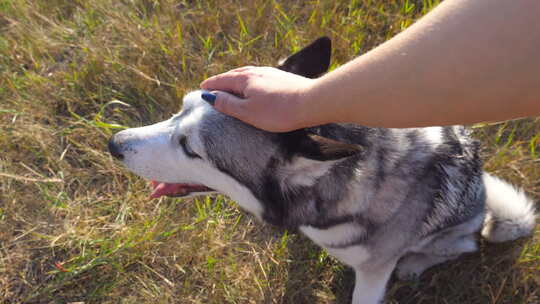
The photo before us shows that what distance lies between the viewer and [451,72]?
1235mm

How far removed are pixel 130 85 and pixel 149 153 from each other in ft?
5.08

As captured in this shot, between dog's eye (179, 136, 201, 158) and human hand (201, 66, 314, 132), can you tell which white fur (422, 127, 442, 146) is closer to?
human hand (201, 66, 314, 132)

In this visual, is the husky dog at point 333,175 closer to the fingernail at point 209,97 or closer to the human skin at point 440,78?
the fingernail at point 209,97

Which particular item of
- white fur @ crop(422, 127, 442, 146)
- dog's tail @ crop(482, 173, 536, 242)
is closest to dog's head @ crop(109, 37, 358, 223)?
white fur @ crop(422, 127, 442, 146)

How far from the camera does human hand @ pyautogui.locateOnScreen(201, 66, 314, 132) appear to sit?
162cm

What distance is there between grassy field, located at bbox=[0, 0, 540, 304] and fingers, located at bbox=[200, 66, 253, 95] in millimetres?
1183

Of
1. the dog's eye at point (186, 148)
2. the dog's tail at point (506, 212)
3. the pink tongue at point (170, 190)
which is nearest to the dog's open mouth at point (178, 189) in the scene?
the pink tongue at point (170, 190)

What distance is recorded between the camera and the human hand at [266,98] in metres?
1.62

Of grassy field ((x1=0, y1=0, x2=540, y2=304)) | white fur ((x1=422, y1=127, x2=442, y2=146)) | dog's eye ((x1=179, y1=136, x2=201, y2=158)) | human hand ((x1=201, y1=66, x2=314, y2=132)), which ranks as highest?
human hand ((x1=201, y1=66, x2=314, y2=132))

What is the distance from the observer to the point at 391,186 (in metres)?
1.97

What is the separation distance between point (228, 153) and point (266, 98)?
0.36 m

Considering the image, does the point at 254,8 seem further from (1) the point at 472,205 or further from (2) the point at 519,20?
(2) the point at 519,20

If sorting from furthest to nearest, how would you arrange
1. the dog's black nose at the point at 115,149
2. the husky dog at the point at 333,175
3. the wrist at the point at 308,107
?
the dog's black nose at the point at 115,149, the husky dog at the point at 333,175, the wrist at the point at 308,107

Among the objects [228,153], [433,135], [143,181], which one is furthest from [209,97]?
[143,181]
